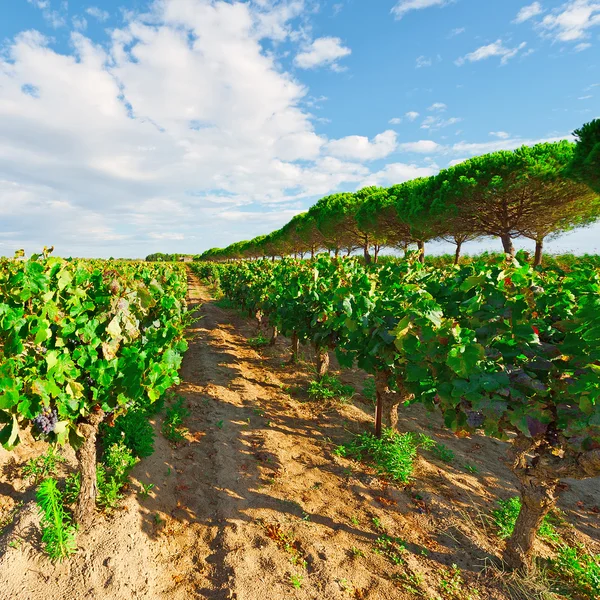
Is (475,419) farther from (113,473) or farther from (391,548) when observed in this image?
(113,473)

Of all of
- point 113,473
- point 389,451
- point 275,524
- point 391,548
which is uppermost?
point 113,473

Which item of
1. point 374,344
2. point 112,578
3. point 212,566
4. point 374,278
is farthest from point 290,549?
point 374,278

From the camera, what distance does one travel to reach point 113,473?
4.69 meters

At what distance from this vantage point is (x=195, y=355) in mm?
10914

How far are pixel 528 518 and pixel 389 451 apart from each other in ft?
6.84

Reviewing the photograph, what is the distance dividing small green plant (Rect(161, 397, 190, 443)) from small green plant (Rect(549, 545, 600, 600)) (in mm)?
5575

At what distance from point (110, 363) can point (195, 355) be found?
751 cm

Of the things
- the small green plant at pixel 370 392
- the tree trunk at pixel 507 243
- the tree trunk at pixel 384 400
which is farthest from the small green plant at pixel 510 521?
the tree trunk at pixel 507 243

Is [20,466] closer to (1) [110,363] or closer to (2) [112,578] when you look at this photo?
(2) [112,578]

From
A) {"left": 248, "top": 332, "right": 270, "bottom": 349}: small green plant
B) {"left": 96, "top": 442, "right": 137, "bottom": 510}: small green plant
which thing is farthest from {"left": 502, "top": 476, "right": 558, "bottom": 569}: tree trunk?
{"left": 248, "top": 332, "right": 270, "bottom": 349}: small green plant

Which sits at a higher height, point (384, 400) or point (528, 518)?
point (384, 400)

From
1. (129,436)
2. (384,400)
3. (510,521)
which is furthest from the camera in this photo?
(384,400)

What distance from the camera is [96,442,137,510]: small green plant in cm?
425

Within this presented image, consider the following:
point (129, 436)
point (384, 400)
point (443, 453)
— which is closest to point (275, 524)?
point (129, 436)
